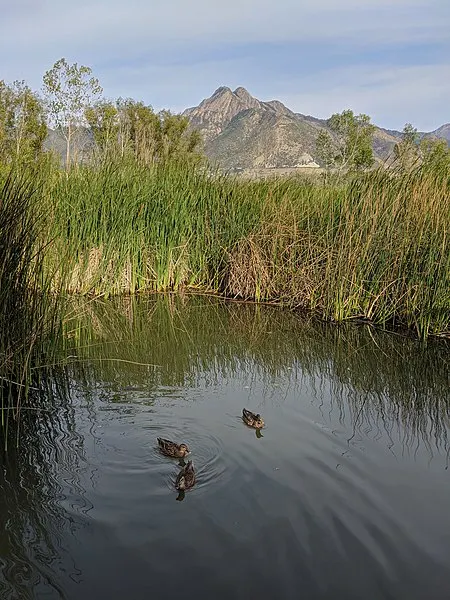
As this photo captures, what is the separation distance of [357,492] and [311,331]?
3.70 m

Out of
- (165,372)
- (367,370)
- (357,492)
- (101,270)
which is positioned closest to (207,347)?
(165,372)

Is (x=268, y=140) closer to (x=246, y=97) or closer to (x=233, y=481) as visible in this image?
(x=233, y=481)

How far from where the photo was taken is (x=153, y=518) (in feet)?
10.3

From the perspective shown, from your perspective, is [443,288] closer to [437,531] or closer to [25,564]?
[437,531]

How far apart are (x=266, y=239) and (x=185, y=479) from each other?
5.44m

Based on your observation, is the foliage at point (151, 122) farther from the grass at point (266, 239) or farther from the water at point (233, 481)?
the water at point (233, 481)

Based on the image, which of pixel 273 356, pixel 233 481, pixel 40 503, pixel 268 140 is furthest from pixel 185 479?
pixel 268 140

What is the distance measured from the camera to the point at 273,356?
20.4 ft

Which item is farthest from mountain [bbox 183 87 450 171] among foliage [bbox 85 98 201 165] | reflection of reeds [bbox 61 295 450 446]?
reflection of reeds [bbox 61 295 450 446]

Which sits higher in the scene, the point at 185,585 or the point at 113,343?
the point at 113,343

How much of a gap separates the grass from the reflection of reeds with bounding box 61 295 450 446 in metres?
0.47

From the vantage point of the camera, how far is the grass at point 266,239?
6871mm

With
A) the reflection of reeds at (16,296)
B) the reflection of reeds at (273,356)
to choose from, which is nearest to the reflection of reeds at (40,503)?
the reflection of reeds at (16,296)

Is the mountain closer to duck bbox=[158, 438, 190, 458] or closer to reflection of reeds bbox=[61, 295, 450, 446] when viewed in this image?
reflection of reeds bbox=[61, 295, 450, 446]
